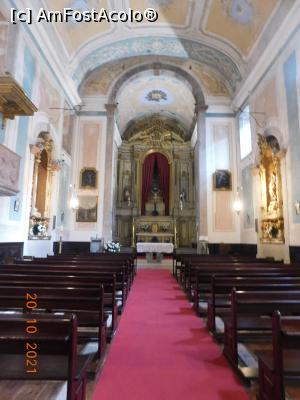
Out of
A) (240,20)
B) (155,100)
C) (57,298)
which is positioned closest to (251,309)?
(57,298)

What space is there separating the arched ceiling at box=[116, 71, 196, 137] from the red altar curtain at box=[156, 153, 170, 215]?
90.1 inches

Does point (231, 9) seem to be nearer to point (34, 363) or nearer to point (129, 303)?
point (129, 303)

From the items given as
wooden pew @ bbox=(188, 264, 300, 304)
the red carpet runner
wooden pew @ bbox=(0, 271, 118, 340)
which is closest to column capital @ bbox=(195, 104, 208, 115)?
wooden pew @ bbox=(188, 264, 300, 304)

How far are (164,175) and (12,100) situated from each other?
12.7 metres

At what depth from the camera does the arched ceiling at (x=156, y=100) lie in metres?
14.1

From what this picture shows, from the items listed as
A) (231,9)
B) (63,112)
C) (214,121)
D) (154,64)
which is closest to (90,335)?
(63,112)

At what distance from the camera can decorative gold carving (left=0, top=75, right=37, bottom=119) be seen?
4949mm

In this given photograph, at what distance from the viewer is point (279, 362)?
1.73 m

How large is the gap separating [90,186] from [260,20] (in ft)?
28.0

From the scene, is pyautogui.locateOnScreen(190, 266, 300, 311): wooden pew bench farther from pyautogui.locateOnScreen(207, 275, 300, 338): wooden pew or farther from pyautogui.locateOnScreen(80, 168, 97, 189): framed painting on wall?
pyautogui.locateOnScreen(80, 168, 97, 189): framed painting on wall

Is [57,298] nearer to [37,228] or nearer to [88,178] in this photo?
[37,228]

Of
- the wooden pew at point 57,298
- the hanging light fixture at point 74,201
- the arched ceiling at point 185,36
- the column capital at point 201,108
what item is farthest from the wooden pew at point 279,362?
the column capital at point 201,108

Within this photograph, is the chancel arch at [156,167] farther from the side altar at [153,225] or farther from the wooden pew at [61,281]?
the wooden pew at [61,281]

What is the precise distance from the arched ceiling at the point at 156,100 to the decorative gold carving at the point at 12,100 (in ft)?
26.4
